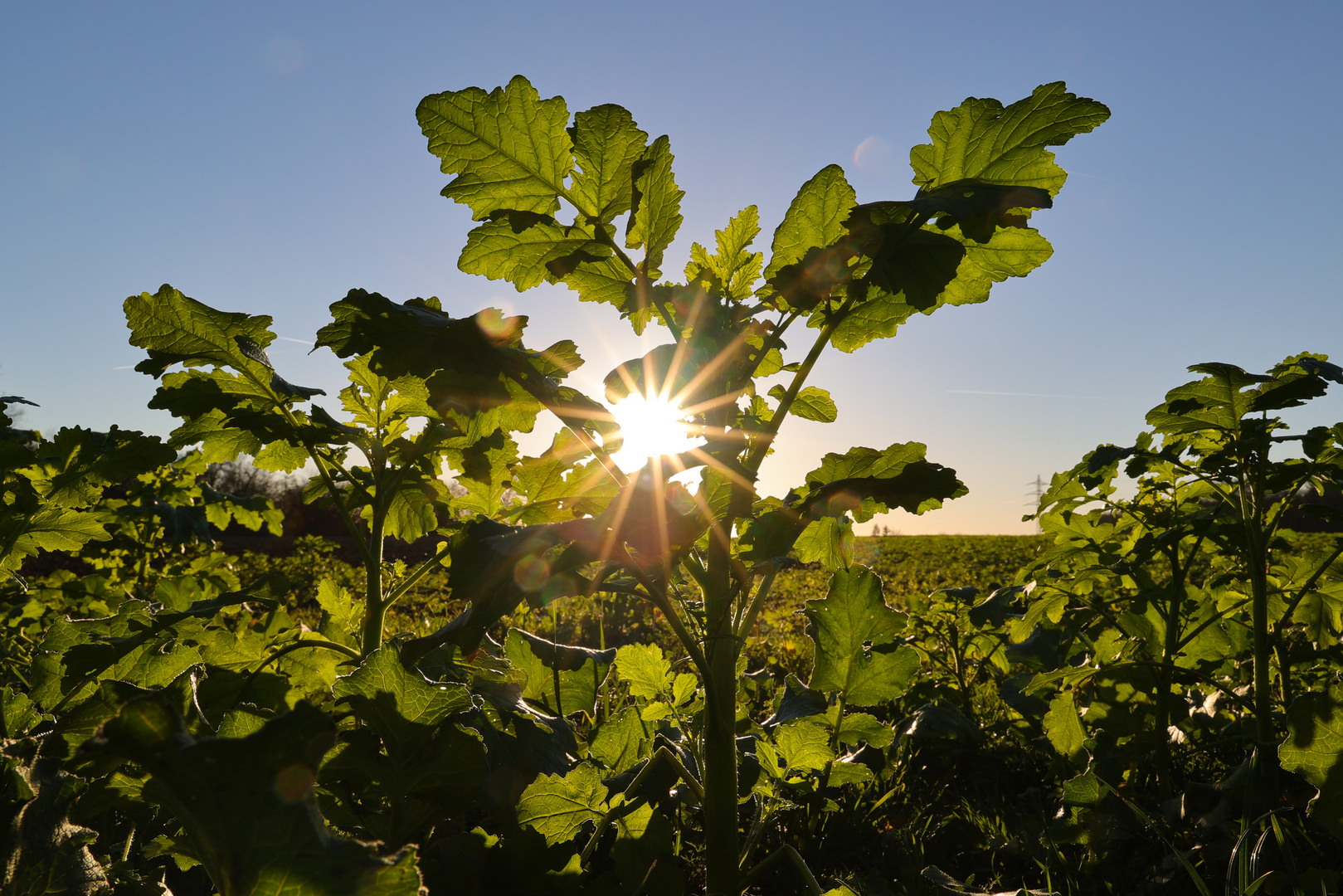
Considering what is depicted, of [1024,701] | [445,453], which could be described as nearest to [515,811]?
[445,453]

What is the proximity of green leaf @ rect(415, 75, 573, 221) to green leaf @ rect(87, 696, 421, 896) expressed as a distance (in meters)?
1.30

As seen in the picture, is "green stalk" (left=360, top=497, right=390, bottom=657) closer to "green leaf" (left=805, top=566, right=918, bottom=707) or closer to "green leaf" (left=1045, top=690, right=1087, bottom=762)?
"green leaf" (left=805, top=566, right=918, bottom=707)

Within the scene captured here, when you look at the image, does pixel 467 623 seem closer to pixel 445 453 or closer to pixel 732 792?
pixel 732 792

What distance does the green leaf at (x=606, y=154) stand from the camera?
5.18 ft

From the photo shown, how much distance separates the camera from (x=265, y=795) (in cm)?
67

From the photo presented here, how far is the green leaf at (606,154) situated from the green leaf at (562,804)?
4.05 feet

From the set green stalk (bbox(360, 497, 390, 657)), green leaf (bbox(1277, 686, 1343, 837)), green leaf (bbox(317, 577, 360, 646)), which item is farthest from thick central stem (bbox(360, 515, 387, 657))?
green leaf (bbox(1277, 686, 1343, 837))

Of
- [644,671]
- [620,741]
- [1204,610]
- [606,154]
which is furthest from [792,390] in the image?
[1204,610]

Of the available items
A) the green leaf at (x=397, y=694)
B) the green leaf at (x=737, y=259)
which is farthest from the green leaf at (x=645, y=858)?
the green leaf at (x=737, y=259)

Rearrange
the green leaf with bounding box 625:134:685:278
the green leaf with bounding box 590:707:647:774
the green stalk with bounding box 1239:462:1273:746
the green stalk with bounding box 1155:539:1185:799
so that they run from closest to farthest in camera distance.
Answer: the green leaf with bounding box 625:134:685:278 → the green leaf with bounding box 590:707:647:774 → the green stalk with bounding box 1239:462:1273:746 → the green stalk with bounding box 1155:539:1185:799

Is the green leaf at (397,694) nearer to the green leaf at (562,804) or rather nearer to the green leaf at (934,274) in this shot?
the green leaf at (562,804)

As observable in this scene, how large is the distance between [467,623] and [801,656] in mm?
3670

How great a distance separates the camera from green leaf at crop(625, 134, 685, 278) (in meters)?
1.57

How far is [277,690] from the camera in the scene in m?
1.54
